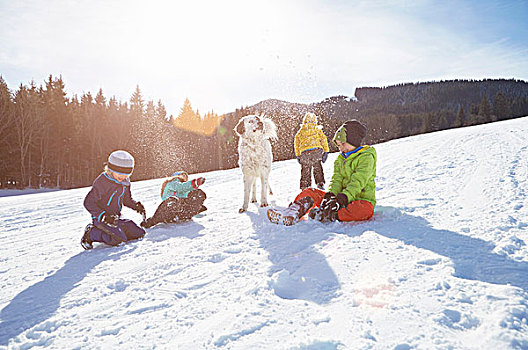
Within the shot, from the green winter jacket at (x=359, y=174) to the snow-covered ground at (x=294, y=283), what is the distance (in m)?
0.38

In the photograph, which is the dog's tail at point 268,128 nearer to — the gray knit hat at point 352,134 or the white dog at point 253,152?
the white dog at point 253,152

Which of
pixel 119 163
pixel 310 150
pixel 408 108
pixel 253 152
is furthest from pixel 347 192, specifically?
pixel 408 108

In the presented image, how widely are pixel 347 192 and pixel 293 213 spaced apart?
75 cm

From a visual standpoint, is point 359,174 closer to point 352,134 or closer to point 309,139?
point 352,134

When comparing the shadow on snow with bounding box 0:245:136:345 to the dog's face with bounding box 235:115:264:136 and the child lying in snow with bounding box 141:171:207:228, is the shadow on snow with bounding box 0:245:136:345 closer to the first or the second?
the child lying in snow with bounding box 141:171:207:228

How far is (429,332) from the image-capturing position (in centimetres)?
149

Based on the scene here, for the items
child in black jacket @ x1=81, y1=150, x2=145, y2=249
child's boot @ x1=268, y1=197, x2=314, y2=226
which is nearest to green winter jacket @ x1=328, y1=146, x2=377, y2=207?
child's boot @ x1=268, y1=197, x2=314, y2=226

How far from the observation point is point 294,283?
2.21 meters

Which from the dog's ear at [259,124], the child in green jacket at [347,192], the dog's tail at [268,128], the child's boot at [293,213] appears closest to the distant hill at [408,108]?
the dog's tail at [268,128]

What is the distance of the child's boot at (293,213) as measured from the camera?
12.3 ft

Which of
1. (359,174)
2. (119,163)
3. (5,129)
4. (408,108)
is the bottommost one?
(359,174)

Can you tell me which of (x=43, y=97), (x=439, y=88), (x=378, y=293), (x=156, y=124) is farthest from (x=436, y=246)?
(x=439, y=88)

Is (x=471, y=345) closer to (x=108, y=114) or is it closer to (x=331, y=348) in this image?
(x=331, y=348)

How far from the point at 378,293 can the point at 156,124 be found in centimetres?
4383
